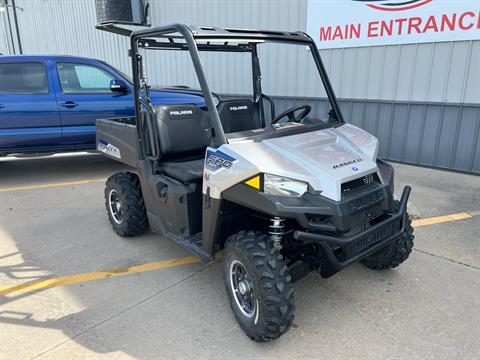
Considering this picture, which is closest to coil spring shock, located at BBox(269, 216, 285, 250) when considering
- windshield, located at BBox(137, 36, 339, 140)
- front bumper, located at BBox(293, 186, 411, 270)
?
front bumper, located at BBox(293, 186, 411, 270)

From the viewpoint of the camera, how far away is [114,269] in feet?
11.9

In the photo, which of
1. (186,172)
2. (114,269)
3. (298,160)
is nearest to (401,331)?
(298,160)

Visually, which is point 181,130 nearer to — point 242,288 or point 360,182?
point 242,288

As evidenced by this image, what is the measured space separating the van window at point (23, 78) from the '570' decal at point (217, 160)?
4576 mm

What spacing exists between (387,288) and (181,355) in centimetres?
169

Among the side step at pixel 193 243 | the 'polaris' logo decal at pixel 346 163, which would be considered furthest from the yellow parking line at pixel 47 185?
the 'polaris' logo decal at pixel 346 163

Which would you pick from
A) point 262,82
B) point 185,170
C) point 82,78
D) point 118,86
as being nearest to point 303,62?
point 262,82

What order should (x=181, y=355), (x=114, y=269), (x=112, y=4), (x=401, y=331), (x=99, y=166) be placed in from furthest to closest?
(x=112, y=4) → (x=99, y=166) → (x=114, y=269) → (x=401, y=331) → (x=181, y=355)

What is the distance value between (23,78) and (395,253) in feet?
19.0

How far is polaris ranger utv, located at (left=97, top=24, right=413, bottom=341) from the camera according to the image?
2449mm

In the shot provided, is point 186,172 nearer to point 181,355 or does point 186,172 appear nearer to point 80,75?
point 181,355

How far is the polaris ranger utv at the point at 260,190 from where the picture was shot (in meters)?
2.45

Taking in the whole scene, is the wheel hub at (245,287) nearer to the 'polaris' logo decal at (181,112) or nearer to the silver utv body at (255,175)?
the silver utv body at (255,175)

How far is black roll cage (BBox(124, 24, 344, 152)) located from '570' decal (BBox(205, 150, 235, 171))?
90 mm
